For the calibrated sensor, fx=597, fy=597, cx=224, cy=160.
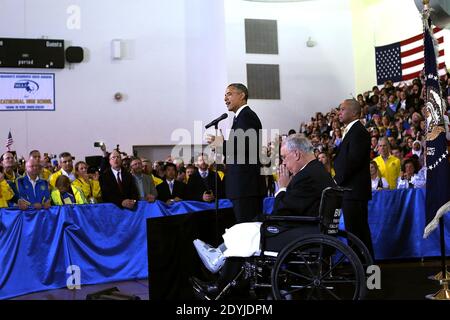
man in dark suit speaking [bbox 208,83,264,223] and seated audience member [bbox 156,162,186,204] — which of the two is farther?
seated audience member [bbox 156,162,186,204]

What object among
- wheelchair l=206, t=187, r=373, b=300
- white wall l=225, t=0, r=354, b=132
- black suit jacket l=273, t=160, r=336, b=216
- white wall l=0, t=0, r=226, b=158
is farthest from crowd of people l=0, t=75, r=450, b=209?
white wall l=225, t=0, r=354, b=132

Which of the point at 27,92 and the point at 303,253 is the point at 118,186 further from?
the point at 27,92

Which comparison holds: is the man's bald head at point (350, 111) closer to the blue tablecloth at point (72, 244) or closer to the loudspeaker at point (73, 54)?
the blue tablecloth at point (72, 244)

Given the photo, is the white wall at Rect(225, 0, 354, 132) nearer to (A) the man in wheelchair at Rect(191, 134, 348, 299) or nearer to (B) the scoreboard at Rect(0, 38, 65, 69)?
(B) the scoreboard at Rect(0, 38, 65, 69)

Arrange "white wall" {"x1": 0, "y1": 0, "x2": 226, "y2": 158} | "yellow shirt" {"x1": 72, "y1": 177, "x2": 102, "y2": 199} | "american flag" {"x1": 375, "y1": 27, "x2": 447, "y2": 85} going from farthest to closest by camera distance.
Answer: "white wall" {"x1": 0, "y1": 0, "x2": 226, "y2": 158}, "american flag" {"x1": 375, "y1": 27, "x2": 447, "y2": 85}, "yellow shirt" {"x1": 72, "y1": 177, "x2": 102, "y2": 199}

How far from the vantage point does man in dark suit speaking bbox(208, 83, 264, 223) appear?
4.91 m

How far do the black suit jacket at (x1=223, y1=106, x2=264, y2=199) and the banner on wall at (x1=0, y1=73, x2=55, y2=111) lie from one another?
11.4 metres

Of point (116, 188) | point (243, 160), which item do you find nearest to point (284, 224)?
point (243, 160)

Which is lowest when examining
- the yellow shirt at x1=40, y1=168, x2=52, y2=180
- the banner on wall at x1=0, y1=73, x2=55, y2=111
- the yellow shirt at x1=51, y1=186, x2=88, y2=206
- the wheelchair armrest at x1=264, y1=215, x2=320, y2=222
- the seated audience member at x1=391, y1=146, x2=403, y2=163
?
the wheelchair armrest at x1=264, y1=215, x2=320, y2=222

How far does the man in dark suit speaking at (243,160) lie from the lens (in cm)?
491

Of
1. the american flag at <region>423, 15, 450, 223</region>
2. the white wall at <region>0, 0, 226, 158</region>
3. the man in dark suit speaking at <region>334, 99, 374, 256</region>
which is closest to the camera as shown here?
the american flag at <region>423, 15, 450, 223</region>

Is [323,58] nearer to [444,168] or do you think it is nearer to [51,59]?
[51,59]
